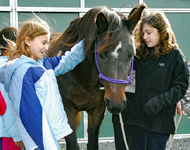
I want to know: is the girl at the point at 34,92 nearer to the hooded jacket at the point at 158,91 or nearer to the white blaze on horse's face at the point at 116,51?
the white blaze on horse's face at the point at 116,51

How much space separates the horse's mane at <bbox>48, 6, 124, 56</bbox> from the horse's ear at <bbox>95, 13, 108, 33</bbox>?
0.07 feet

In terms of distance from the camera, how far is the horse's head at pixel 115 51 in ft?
6.53

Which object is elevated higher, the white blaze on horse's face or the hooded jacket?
the white blaze on horse's face

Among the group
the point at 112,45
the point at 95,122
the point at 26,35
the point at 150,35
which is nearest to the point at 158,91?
the point at 150,35

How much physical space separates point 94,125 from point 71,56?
97 cm

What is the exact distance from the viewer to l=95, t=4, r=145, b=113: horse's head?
1.99m

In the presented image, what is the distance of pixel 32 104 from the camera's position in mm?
1725

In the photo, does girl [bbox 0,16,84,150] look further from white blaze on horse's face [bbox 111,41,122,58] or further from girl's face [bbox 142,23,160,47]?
girl's face [bbox 142,23,160,47]

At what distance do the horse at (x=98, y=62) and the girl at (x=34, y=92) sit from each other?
0.40m

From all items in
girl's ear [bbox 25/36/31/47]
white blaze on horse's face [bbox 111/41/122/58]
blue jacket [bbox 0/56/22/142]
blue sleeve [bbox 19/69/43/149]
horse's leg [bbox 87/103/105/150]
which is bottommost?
horse's leg [bbox 87/103/105/150]

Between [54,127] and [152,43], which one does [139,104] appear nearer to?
[152,43]

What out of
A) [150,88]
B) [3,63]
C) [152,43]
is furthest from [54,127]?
[152,43]

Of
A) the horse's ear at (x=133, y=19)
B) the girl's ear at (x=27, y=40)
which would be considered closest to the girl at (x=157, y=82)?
the horse's ear at (x=133, y=19)

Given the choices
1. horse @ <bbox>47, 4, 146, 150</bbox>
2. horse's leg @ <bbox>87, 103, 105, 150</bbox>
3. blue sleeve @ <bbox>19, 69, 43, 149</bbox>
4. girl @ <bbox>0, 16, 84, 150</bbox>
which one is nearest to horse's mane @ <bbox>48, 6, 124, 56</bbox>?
horse @ <bbox>47, 4, 146, 150</bbox>
